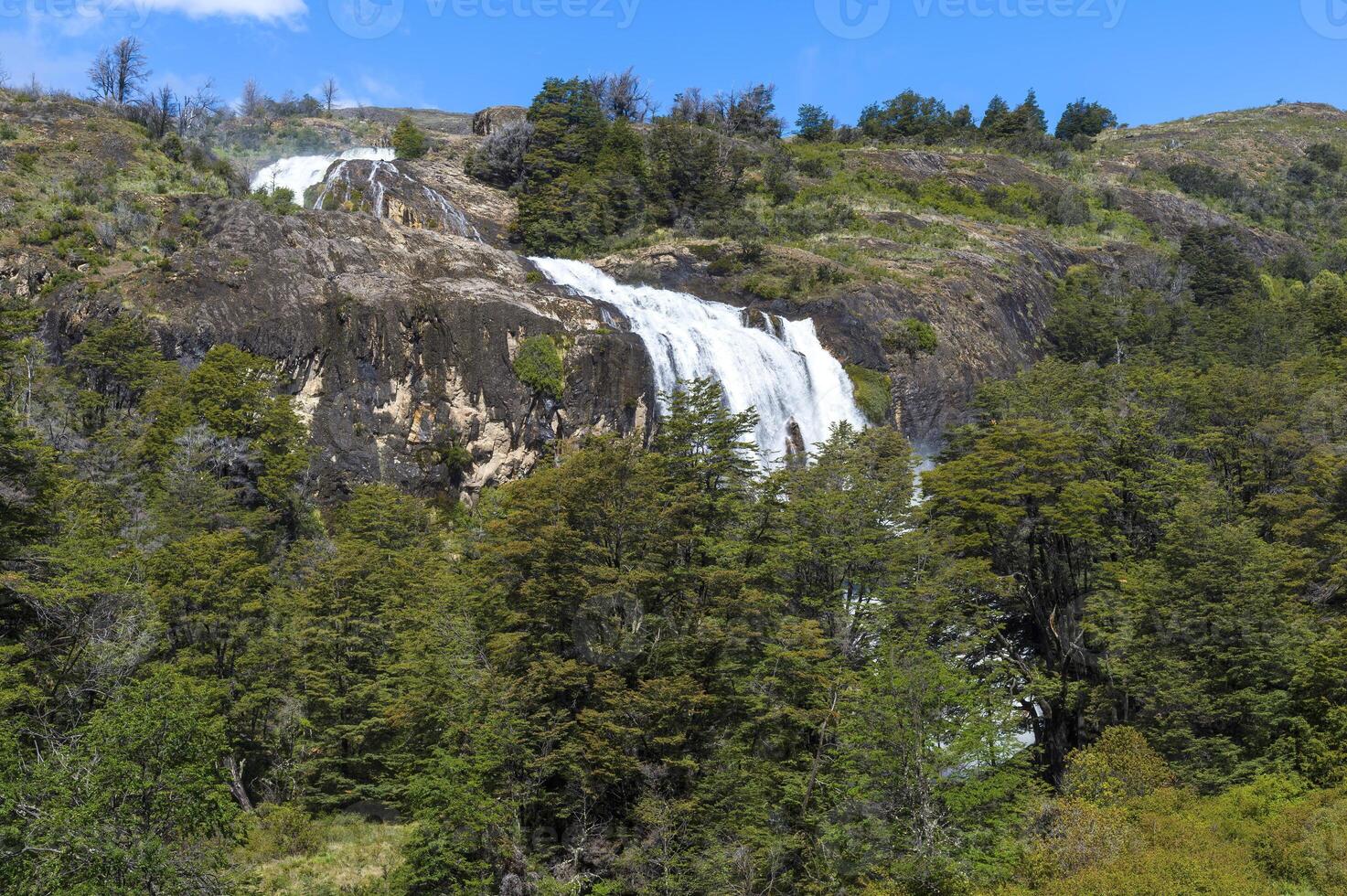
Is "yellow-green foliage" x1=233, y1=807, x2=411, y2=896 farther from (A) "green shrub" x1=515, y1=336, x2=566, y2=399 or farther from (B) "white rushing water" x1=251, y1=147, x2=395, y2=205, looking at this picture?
(B) "white rushing water" x1=251, y1=147, x2=395, y2=205

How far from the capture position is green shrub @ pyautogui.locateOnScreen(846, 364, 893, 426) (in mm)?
53906

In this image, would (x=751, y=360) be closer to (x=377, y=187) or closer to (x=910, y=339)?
(x=910, y=339)

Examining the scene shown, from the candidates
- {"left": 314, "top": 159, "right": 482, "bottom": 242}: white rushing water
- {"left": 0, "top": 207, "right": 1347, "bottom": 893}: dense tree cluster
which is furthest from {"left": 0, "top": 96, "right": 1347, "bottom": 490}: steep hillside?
{"left": 0, "top": 207, "right": 1347, "bottom": 893}: dense tree cluster

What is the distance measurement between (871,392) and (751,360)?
308 inches

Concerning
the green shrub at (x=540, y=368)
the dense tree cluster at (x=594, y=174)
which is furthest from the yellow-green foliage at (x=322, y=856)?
the dense tree cluster at (x=594, y=174)

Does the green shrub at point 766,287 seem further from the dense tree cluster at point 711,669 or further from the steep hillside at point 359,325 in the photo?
the dense tree cluster at point 711,669

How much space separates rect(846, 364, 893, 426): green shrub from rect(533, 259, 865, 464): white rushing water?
0.52 m

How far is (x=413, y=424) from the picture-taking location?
4788cm

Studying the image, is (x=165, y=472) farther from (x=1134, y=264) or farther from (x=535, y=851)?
(x=1134, y=264)

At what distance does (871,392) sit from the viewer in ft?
180

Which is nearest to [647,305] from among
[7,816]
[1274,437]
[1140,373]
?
[1140,373]

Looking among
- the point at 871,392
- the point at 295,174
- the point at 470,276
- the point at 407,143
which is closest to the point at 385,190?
the point at 470,276

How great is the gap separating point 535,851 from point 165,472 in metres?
22.9

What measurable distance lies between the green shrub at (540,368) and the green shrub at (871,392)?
17.0m
